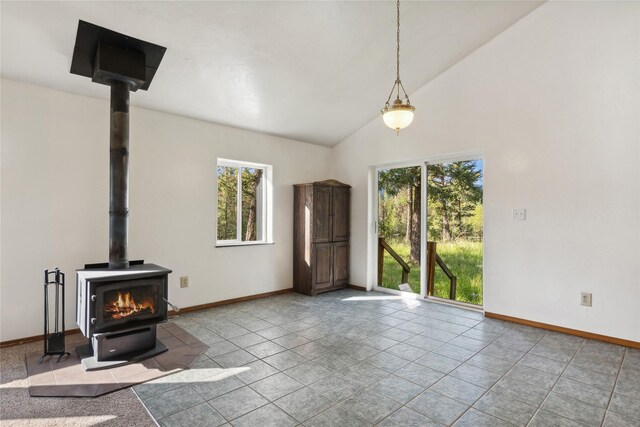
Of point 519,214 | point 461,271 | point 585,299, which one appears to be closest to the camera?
point 585,299

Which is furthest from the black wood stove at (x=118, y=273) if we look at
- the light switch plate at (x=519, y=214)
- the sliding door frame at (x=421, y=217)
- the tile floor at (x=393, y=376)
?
the light switch plate at (x=519, y=214)

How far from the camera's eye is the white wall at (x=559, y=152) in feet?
10.7

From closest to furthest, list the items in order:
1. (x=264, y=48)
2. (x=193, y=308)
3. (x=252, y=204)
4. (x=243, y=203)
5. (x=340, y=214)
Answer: (x=264, y=48), (x=193, y=308), (x=243, y=203), (x=252, y=204), (x=340, y=214)

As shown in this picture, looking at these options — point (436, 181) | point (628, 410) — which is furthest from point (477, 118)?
point (628, 410)

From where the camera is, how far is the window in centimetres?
469

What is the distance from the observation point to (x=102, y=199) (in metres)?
3.61

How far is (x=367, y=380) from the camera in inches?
99.7

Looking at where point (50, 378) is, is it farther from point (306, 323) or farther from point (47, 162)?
point (306, 323)

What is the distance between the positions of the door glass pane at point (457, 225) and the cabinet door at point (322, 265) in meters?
1.52

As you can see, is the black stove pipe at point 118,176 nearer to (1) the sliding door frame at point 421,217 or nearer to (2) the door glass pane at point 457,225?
(1) the sliding door frame at point 421,217

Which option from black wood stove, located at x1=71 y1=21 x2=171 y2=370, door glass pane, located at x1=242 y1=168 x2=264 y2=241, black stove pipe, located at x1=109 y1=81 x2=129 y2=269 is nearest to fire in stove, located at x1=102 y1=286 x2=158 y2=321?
black wood stove, located at x1=71 y1=21 x2=171 y2=370

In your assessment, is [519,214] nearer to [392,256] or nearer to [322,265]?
[392,256]

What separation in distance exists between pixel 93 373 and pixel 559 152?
4747 mm

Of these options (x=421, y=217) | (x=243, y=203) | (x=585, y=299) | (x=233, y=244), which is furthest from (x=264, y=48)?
(x=585, y=299)
